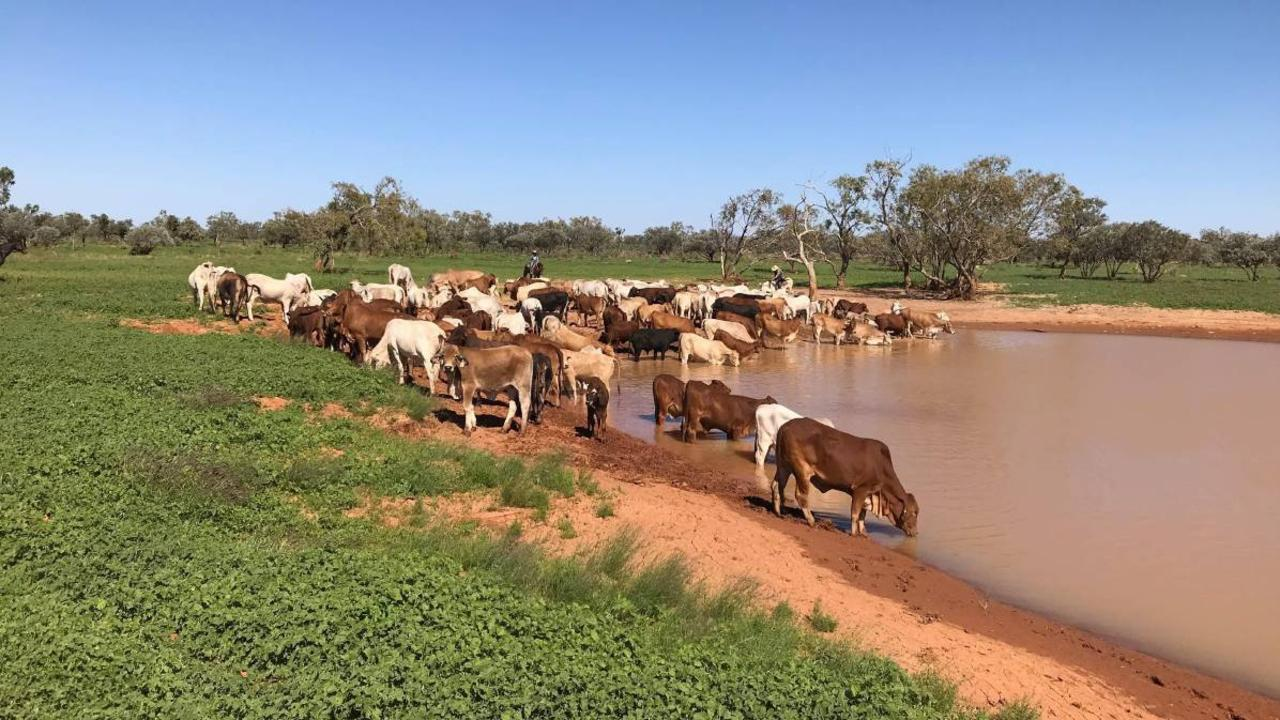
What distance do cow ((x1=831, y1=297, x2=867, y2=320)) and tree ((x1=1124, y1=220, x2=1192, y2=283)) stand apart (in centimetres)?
3635

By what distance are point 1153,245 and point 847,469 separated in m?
61.2

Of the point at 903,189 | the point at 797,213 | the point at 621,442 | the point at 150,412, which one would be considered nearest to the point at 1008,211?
the point at 903,189

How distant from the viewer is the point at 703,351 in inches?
926

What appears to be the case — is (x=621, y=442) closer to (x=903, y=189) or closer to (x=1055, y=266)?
(x=903, y=189)

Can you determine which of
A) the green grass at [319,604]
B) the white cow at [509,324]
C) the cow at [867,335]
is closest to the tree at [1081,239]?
the cow at [867,335]

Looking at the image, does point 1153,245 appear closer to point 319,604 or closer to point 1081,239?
point 1081,239

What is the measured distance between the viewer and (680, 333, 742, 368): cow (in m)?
23.5

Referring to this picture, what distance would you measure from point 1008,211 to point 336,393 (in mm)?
42538

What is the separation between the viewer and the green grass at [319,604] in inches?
188

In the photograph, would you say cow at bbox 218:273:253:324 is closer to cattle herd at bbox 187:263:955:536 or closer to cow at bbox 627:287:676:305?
cattle herd at bbox 187:263:955:536

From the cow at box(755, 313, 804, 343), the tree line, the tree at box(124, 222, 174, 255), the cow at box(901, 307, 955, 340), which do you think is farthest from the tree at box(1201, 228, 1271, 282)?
→ the tree at box(124, 222, 174, 255)

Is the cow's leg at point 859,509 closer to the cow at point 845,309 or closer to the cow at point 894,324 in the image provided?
the cow at point 845,309

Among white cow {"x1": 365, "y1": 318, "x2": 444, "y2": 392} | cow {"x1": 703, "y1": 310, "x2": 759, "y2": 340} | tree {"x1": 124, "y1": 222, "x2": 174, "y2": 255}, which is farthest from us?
tree {"x1": 124, "y1": 222, "x2": 174, "y2": 255}

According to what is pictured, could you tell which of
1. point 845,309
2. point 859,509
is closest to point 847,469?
point 859,509
